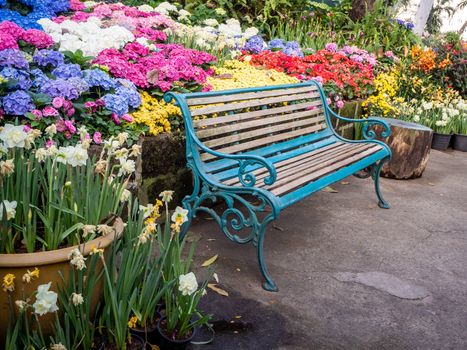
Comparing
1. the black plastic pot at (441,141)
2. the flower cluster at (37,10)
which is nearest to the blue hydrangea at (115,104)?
the flower cluster at (37,10)

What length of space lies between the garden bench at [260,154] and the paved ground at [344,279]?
20cm

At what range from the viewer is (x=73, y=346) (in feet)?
6.17

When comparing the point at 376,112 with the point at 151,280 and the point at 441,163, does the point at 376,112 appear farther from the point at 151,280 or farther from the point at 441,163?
the point at 151,280

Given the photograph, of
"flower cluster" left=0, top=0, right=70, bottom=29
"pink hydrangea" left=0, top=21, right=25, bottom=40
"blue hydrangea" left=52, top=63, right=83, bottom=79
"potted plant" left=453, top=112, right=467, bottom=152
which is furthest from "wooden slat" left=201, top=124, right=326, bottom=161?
"potted plant" left=453, top=112, right=467, bottom=152

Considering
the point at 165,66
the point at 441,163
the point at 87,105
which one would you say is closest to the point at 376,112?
the point at 441,163

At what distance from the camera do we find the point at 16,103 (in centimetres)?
306

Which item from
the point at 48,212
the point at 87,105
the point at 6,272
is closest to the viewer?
the point at 6,272

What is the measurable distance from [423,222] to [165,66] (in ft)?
8.44

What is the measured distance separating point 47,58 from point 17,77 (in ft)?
1.44

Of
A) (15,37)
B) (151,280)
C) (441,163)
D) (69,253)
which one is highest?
(15,37)

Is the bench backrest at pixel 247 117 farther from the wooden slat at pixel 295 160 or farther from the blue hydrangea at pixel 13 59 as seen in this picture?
the blue hydrangea at pixel 13 59

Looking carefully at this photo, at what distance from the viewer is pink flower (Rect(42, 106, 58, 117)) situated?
3098mm

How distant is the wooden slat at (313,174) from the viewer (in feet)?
10.2

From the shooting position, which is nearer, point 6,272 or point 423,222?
point 6,272
